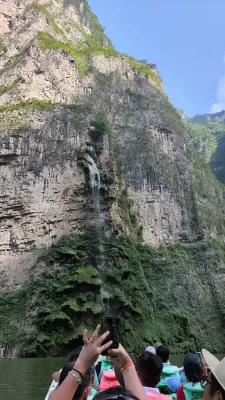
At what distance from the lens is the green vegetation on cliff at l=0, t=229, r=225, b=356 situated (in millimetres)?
31703

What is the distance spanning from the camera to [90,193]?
4106cm

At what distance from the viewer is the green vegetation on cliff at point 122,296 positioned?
104 feet

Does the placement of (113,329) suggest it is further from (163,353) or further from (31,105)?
(31,105)

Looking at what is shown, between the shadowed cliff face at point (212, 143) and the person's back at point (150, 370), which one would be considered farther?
the shadowed cliff face at point (212, 143)

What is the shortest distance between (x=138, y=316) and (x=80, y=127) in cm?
2121

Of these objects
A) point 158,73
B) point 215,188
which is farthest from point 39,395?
point 158,73

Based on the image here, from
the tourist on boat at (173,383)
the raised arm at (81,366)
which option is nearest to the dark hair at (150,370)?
the raised arm at (81,366)

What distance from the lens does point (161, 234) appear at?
151 feet

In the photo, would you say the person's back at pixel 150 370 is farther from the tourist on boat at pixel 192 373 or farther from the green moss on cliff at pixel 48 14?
the green moss on cliff at pixel 48 14

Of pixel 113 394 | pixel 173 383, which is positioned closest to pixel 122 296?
pixel 173 383

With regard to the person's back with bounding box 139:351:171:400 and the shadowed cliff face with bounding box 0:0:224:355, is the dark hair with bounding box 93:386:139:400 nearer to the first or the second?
the person's back with bounding box 139:351:171:400

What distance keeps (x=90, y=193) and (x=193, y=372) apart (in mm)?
37042

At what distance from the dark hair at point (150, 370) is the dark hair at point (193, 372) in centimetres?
79

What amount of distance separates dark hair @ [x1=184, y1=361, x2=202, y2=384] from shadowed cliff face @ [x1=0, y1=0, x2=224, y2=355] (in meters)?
28.1
